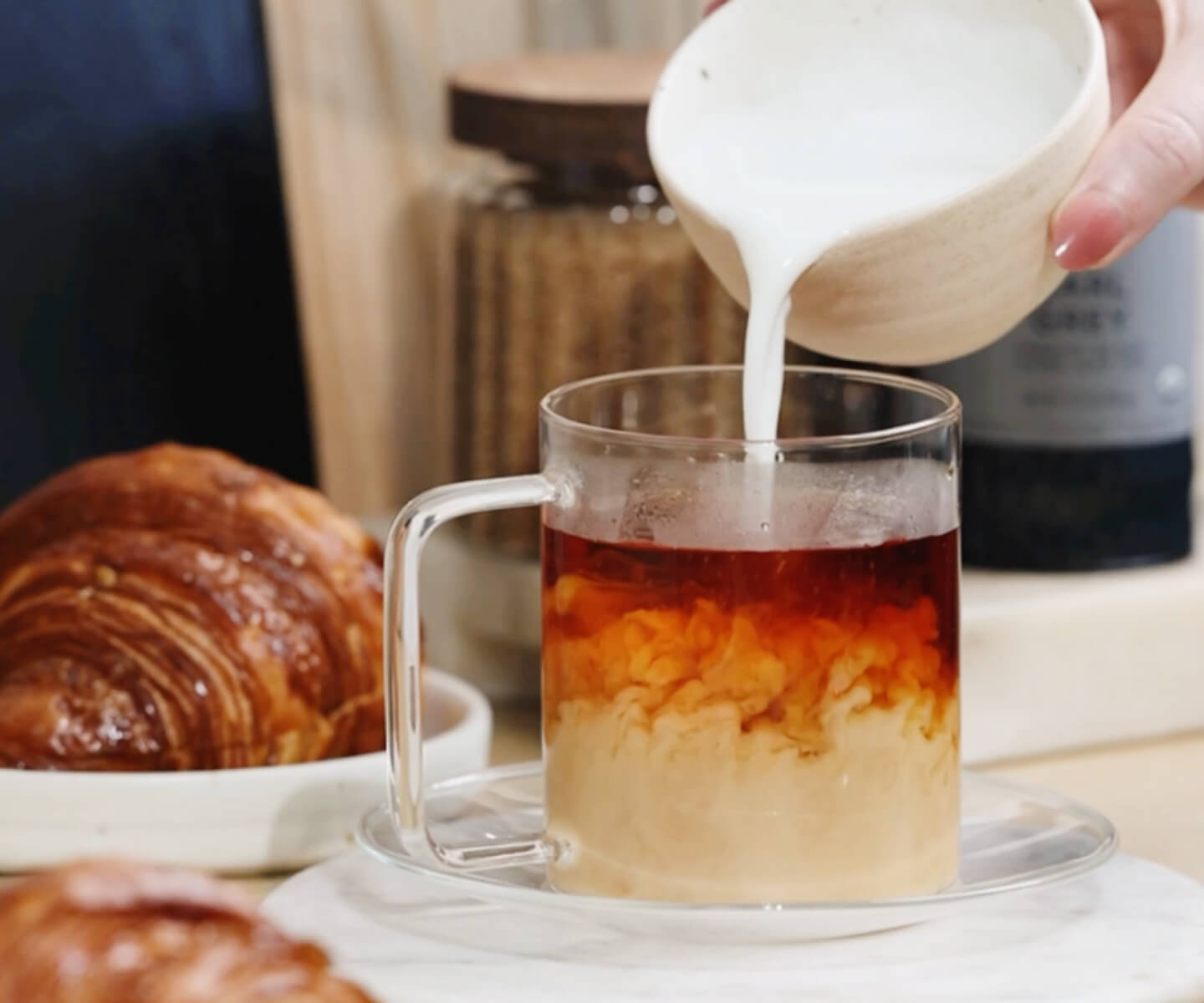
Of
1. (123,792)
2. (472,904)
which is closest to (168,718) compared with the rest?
(123,792)

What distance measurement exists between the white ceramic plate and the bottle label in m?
0.33

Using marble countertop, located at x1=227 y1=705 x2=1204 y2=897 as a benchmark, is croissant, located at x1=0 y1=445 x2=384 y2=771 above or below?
above

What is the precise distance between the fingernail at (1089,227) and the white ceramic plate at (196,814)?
299mm

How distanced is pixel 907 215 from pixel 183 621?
1.00 feet

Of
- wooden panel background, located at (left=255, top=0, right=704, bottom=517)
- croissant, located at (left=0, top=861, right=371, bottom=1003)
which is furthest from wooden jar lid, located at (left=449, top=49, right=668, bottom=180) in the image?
croissant, located at (left=0, top=861, right=371, bottom=1003)

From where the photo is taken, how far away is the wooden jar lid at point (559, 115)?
909 mm

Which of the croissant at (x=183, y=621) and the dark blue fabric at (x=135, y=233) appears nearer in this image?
the croissant at (x=183, y=621)

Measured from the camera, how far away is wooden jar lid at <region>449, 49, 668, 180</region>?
2.98ft

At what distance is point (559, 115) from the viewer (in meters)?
0.91

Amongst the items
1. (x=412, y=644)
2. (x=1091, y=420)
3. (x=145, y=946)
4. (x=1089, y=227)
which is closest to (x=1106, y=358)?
(x=1091, y=420)

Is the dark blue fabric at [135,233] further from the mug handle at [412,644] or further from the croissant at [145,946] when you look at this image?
the croissant at [145,946]

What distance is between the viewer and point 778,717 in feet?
1.97

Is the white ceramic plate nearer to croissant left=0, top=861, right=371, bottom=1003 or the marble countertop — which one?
the marble countertop

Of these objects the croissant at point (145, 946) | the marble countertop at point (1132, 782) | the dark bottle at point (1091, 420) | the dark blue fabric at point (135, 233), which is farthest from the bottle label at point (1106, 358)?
the croissant at point (145, 946)
